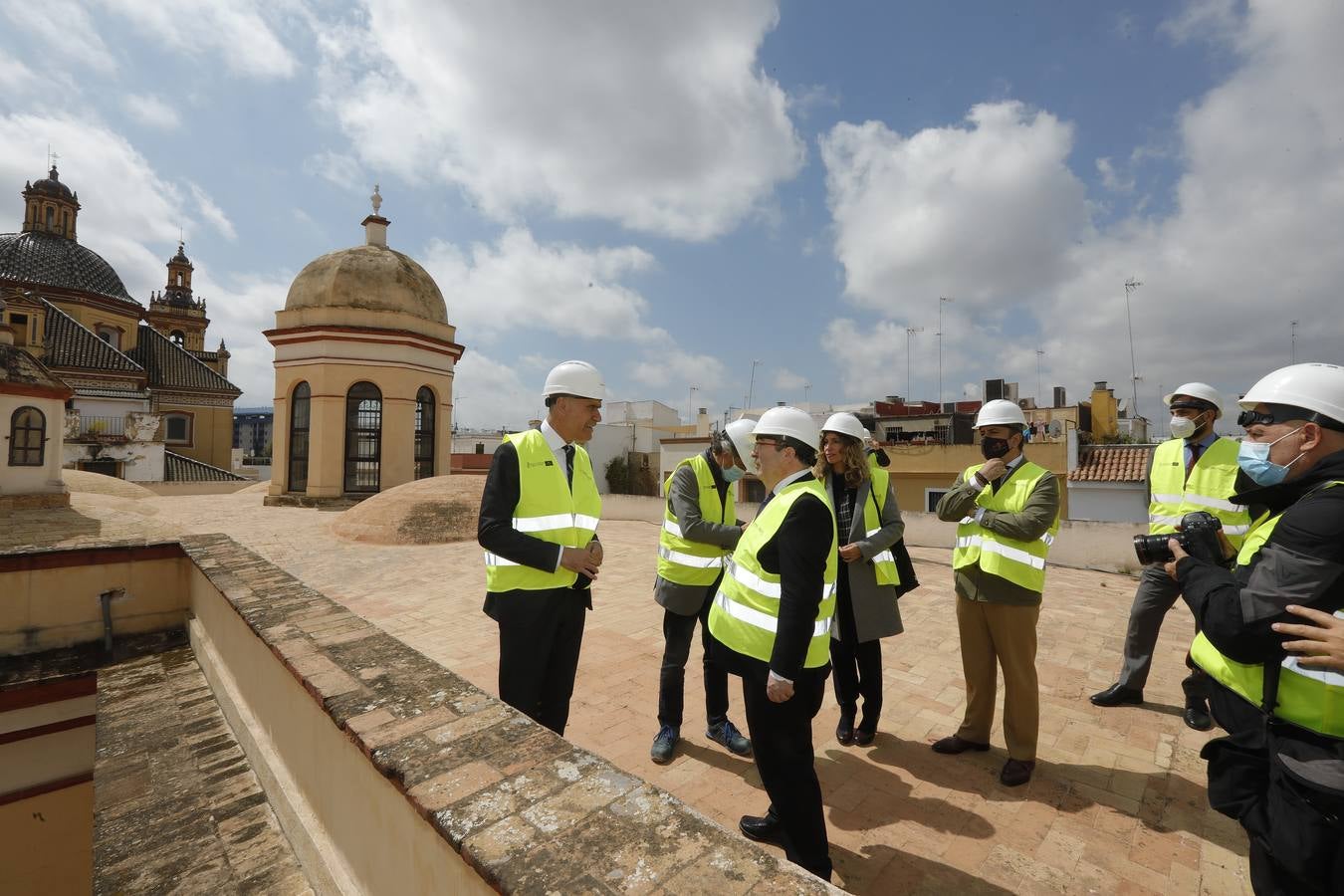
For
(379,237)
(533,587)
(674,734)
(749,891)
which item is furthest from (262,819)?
(379,237)

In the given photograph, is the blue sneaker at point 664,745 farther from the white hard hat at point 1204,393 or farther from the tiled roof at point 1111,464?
the tiled roof at point 1111,464

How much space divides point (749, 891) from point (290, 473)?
62.5 feet

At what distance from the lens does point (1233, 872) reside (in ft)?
7.96

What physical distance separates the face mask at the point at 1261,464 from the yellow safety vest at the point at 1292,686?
0.13m

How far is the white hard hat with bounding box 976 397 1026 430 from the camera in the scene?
11.1 ft

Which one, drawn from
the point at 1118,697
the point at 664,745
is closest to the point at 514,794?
the point at 664,745

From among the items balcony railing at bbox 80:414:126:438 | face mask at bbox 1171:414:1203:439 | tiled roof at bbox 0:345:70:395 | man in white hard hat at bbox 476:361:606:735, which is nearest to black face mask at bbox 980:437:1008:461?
face mask at bbox 1171:414:1203:439

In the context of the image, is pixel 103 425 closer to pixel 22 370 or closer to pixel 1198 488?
pixel 22 370

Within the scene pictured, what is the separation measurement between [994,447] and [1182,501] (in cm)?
154

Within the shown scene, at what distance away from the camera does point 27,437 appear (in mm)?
15297

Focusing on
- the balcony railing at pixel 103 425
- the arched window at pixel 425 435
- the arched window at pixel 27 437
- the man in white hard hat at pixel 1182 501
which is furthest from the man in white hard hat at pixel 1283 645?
the balcony railing at pixel 103 425

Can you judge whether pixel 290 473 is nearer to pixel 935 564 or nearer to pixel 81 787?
pixel 81 787

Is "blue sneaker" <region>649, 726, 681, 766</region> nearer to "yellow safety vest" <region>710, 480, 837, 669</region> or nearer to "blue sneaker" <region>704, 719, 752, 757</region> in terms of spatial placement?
"blue sneaker" <region>704, 719, 752, 757</region>

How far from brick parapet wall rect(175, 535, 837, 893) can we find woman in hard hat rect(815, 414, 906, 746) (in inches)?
88.7
